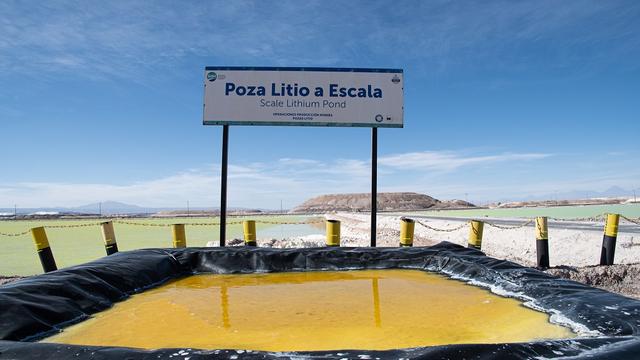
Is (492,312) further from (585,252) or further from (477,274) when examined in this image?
(585,252)

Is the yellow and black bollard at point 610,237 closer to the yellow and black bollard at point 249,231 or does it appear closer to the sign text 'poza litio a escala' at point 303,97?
the sign text 'poza litio a escala' at point 303,97

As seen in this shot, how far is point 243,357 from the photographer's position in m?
1.94

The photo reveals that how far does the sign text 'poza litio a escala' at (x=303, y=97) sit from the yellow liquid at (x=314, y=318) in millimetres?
4300

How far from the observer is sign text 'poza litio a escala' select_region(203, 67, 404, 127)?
862 centimetres

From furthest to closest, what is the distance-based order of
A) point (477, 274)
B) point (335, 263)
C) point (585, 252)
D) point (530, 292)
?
point (585, 252), point (335, 263), point (477, 274), point (530, 292)

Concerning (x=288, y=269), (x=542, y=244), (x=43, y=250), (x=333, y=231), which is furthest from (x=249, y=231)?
(x=542, y=244)

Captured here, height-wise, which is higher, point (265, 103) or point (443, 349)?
point (265, 103)

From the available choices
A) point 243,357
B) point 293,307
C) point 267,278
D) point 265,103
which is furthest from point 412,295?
point 265,103

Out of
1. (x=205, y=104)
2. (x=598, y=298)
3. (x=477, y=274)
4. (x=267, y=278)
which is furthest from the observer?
(x=205, y=104)

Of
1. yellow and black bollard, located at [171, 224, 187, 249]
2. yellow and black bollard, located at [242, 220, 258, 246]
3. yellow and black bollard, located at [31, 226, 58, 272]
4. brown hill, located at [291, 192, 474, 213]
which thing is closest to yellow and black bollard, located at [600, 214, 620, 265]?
yellow and black bollard, located at [242, 220, 258, 246]

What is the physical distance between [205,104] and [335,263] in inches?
179

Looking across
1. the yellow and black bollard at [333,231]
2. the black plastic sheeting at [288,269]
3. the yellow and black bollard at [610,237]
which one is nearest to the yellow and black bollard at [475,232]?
the black plastic sheeting at [288,269]

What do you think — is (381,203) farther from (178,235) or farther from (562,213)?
(178,235)

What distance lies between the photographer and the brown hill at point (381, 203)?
124 metres
